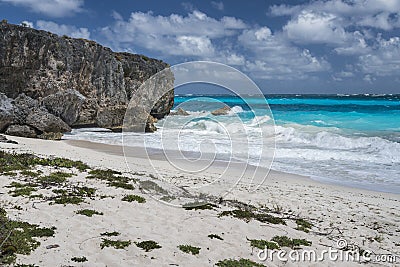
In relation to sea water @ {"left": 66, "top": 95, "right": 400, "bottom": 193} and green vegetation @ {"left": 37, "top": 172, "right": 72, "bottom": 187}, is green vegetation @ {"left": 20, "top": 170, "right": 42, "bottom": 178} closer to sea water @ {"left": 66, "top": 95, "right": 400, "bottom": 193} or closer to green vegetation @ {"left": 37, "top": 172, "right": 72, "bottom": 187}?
green vegetation @ {"left": 37, "top": 172, "right": 72, "bottom": 187}

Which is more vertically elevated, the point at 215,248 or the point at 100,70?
the point at 100,70

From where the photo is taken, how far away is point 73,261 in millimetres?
5555

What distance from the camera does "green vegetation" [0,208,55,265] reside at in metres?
5.43

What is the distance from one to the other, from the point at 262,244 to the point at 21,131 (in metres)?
20.8

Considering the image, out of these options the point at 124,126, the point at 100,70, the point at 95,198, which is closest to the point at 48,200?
the point at 95,198

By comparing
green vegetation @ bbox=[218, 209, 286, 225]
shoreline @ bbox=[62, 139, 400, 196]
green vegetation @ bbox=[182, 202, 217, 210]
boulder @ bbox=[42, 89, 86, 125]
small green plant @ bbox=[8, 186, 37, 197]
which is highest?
boulder @ bbox=[42, 89, 86, 125]

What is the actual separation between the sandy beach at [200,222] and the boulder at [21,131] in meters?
12.8

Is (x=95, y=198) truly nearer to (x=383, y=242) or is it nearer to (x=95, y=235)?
(x=95, y=235)

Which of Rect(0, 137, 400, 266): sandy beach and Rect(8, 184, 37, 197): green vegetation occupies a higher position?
Rect(8, 184, 37, 197): green vegetation

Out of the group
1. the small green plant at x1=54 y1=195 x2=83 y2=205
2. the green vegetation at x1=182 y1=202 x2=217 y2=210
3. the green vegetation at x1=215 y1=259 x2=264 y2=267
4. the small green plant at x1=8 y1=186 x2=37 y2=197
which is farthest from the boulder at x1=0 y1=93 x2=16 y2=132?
the green vegetation at x1=215 y1=259 x2=264 y2=267

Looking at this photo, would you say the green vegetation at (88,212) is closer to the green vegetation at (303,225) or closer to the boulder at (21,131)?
the green vegetation at (303,225)

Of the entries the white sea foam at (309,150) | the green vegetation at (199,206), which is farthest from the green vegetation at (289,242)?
the white sea foam at (309,150)

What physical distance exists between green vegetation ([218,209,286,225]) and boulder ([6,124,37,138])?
1885 centimetres

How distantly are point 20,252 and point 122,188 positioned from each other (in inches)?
189
